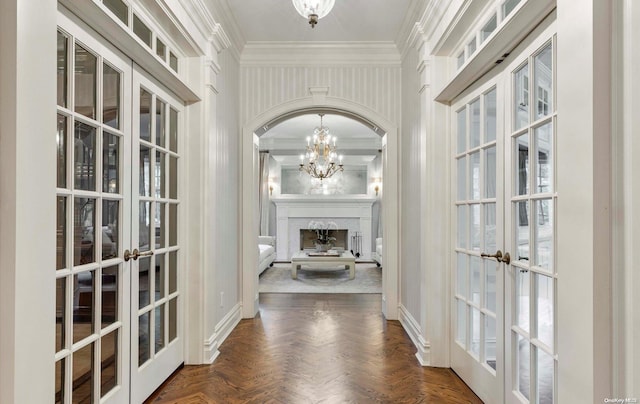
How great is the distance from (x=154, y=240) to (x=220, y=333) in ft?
4.19

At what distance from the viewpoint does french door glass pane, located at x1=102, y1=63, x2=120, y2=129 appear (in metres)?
1.90

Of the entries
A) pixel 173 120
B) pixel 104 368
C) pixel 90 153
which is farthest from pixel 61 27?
pixel 104 368

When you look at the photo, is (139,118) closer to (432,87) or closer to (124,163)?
(124,163)

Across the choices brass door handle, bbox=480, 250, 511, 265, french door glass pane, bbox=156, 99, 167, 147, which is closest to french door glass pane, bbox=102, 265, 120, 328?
french door glass pane, bbox=156, 99, 167, 147

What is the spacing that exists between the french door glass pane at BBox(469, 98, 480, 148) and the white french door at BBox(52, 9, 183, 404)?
2104 mm

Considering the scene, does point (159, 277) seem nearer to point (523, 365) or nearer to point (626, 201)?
point (523, 365)

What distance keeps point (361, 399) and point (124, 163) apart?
198 centimetres

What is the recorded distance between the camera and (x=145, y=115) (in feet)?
7.66

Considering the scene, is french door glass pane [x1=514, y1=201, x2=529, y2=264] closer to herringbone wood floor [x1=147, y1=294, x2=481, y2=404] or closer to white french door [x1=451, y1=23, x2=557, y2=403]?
white french door [x1=451, y1=23, x2=557, y2=403]

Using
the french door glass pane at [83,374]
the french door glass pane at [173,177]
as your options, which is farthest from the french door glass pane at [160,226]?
the french door glass pane at [83,374]

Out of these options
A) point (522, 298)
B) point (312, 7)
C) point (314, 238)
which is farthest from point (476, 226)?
point (314, 238)

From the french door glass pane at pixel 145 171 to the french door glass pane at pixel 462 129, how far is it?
2.13m

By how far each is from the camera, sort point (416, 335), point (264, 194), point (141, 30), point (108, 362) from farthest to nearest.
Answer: point (264, 194)
point (416, 335)
point (141, 30)
point (108, 362)

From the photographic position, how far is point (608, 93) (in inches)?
45.3
